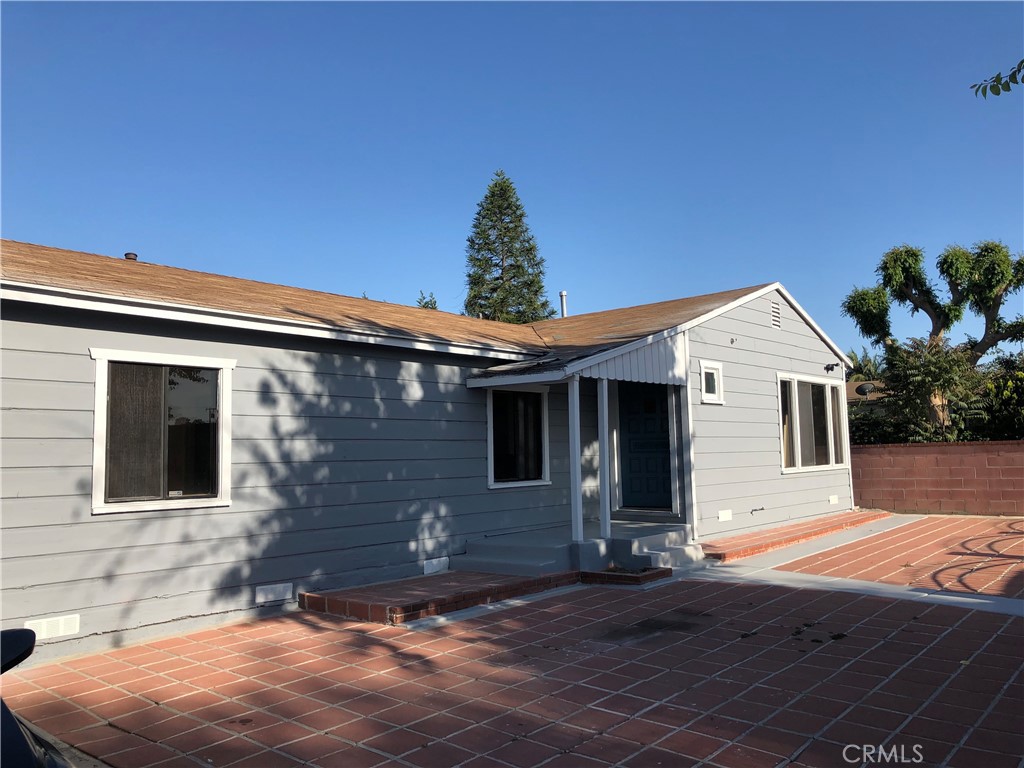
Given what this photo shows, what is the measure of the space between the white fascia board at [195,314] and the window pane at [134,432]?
1.81ft

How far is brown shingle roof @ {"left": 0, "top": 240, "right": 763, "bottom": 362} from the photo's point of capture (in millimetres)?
6352

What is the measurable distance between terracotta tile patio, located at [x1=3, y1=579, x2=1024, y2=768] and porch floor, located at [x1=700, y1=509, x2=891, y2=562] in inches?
111

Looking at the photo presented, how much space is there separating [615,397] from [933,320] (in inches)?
699

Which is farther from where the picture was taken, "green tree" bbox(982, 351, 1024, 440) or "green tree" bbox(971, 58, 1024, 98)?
"green tree" bbox(982, 351, 1024, 440)

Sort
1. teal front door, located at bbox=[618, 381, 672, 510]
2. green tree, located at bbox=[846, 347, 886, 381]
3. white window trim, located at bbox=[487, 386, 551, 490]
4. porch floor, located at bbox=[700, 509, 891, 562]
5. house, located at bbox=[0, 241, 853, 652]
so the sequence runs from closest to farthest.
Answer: house, located at bbox=[0, 241, 853, 652]
white window trim, located at bbox=[487, 386, 551, 490]
porch floor, located at bbox=[700, 509, 891, 562]
teal front door, located at bbox=[618, 381, 672, 510]
green tree, located at bbox=[846, 347, 886, 381]

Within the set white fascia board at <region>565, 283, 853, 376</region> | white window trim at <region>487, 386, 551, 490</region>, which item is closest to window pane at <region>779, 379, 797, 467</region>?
white fascia board at <region>565, 283, 853, 376</region>

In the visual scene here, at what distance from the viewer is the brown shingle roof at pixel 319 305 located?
6352mm

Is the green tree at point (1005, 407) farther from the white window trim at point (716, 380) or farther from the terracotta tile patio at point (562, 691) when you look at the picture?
the terracotta tile patio at point (562, 691)

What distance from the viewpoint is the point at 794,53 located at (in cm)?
1209

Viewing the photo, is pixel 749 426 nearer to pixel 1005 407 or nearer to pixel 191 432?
pixel 1005 407

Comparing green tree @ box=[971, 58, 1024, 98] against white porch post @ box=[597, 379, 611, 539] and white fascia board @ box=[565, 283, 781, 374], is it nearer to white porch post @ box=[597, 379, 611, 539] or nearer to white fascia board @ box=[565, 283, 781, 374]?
white fascia board @ box=[565, 283, 781, 374]

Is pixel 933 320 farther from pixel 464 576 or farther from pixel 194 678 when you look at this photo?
pixel 194 678

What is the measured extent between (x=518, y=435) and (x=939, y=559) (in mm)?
5906

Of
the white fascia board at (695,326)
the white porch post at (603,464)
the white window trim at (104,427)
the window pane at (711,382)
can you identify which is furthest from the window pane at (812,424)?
the white window trim at (104,427)
